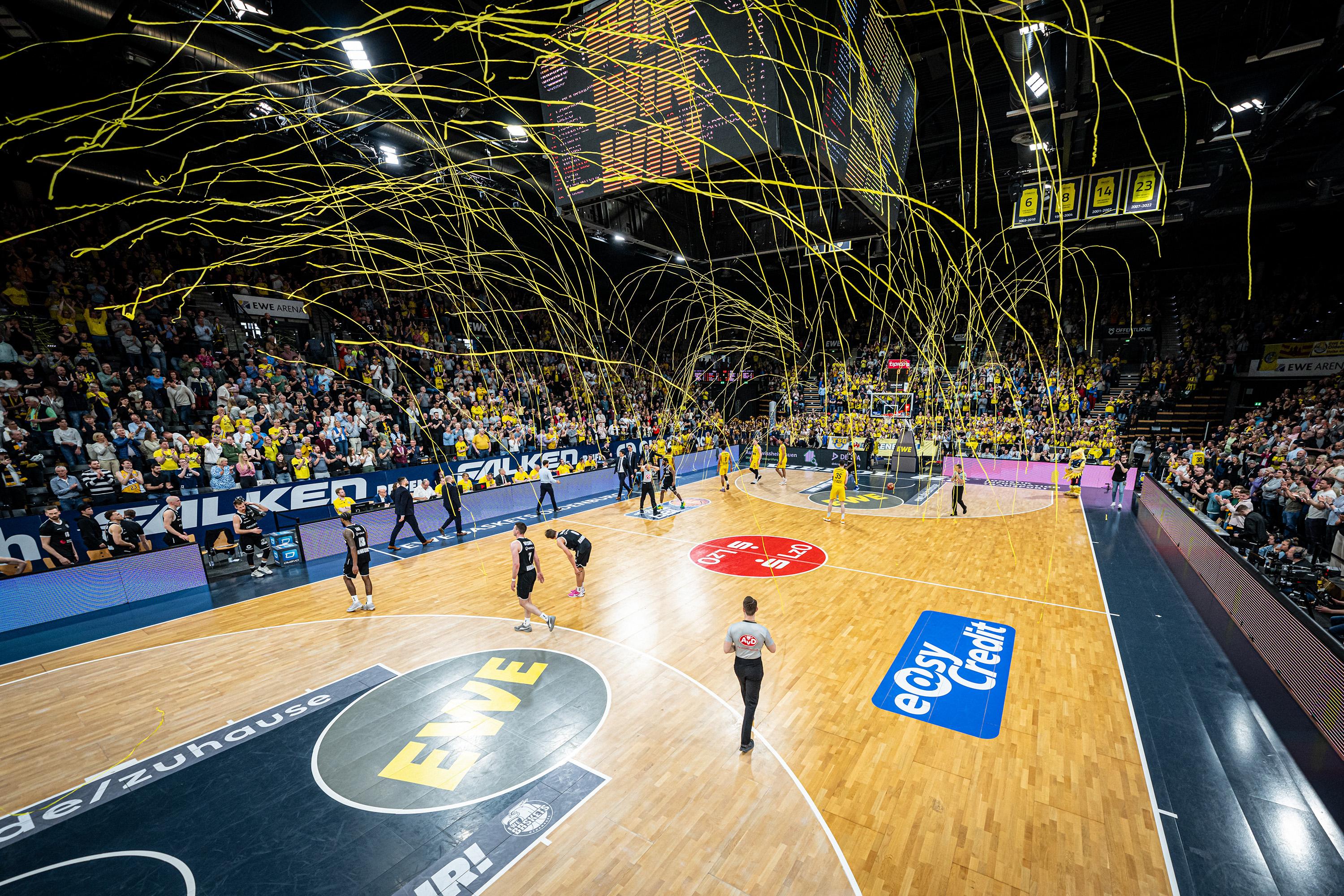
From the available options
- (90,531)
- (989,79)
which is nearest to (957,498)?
(989,79)

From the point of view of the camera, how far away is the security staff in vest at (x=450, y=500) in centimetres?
1331

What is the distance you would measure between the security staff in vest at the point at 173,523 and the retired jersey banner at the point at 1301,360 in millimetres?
35680

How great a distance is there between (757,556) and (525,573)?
5472 mm

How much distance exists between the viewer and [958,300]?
31.8m

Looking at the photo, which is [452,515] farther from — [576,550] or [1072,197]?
[1072,197]

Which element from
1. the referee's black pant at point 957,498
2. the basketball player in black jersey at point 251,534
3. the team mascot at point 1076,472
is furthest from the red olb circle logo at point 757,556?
the team mascot at point 1076,472

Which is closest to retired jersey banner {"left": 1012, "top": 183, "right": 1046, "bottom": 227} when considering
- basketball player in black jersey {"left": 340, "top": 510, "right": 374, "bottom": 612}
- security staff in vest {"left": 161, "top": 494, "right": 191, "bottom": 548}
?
basketball player in black jersey {"left": 340, "top": 510, "right": 374, "bottom": 612}

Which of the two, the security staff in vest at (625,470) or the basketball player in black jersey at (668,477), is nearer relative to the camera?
the basketball player in black jersey at (668,477)

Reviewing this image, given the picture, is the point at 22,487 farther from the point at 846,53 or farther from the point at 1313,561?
the point at 1313,561

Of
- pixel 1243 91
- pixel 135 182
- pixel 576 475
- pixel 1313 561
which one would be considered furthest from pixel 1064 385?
pixel 135 182

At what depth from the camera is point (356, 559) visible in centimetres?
838

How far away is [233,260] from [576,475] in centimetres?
1284

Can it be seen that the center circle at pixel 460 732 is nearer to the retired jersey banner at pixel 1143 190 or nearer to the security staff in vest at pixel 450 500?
the security staff in vest at pixel 450 500

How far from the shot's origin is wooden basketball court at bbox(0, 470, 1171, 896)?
3863mm
